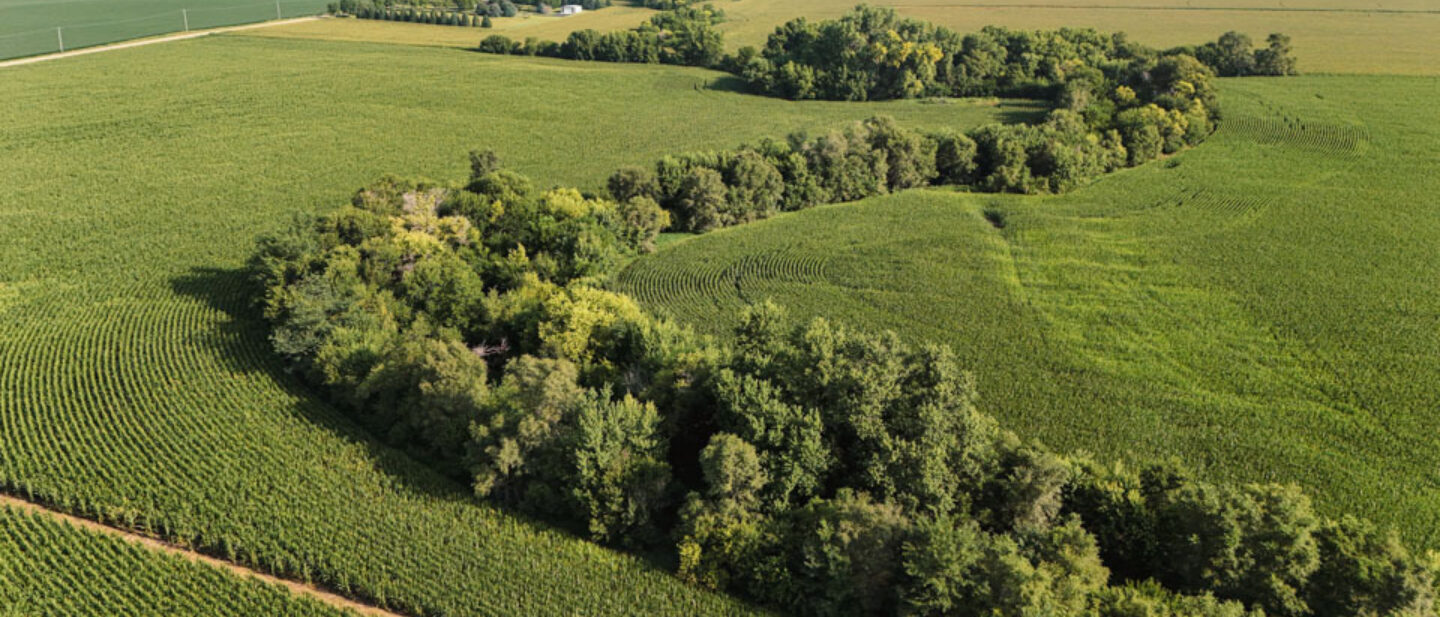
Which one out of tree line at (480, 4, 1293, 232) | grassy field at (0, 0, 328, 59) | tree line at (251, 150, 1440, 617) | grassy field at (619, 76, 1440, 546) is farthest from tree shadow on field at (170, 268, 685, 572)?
grassy field at (0, 0, 328, 59)

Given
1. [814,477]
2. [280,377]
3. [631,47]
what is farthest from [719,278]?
[631,47]

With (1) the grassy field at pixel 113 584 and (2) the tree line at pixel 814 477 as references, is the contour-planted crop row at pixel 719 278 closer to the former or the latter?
(2) the tree line at pixel 814 477

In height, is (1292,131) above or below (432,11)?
below

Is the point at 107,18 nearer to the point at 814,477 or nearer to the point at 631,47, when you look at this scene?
the point at 631,47

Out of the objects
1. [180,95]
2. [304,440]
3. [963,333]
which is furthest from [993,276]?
[180,95]

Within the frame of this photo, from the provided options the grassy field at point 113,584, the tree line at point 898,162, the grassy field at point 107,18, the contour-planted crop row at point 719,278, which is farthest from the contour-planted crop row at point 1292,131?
the grassy field at point 107,18

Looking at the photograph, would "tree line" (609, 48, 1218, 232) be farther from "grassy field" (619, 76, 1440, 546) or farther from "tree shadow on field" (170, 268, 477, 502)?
"tree shadow on field" (170, 268, 477, 502)
